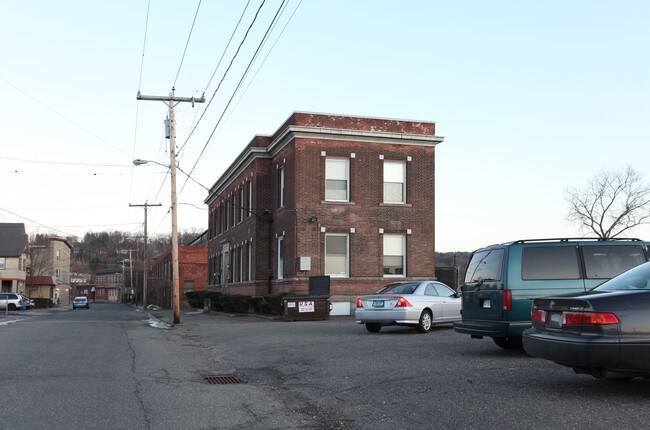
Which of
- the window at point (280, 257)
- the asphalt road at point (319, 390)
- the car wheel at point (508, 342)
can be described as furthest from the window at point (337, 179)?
the car wheel at point (508, 342)

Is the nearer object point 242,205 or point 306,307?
point 306,307

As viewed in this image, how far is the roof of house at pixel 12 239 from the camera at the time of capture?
7944 centimetres

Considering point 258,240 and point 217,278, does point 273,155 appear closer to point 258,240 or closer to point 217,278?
point 258,240

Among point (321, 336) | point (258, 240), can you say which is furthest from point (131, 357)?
point (258, 240)

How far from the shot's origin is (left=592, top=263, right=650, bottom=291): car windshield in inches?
305

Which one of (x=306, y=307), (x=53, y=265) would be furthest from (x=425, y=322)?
(x=53, y=265)

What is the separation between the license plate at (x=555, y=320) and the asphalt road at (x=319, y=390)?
32.8 inches

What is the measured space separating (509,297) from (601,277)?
5.61 ft

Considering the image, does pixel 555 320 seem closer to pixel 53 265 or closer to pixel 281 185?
pixel 281 185

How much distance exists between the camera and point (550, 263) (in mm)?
11352

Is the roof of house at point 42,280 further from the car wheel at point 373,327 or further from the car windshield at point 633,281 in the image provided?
the car windshield at point 633,281

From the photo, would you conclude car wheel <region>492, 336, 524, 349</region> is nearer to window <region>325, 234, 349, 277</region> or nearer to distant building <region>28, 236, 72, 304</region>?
window <region>325, 234, 349, 277</region>

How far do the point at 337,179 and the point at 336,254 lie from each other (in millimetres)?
3642

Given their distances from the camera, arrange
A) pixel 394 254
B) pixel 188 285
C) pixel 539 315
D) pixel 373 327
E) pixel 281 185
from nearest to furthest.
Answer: pixel 539 315, pixel 373 327, pixel 394 254, pixel 281 185, pixel 188 285
